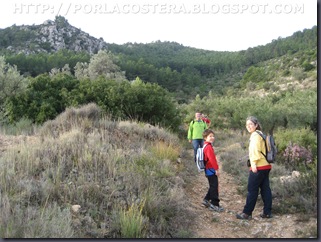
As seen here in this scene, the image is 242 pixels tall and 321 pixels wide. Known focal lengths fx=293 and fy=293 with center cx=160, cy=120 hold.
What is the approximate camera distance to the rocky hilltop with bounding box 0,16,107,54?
240ft

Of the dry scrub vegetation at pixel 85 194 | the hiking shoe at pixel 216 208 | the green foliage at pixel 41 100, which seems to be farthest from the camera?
the green foliage at pixel 41 100

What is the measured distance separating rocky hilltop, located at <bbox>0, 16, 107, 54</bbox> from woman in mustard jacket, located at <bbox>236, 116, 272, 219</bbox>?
73103mm

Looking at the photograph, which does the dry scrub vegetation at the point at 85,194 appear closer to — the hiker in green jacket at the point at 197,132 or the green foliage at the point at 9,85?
the hiker in green jacket at the point at 197,132

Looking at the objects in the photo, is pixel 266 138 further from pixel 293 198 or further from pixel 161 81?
pixel 161 81

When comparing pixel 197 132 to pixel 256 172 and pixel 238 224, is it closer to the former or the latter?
pixel 256 172

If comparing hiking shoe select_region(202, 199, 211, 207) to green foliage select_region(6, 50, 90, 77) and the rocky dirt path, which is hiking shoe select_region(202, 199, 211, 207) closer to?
the rocky dirt path

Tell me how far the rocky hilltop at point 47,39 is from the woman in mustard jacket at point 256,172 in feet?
240

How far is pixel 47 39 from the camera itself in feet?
264

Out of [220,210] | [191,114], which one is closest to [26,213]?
[220,210]

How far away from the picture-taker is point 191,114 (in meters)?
24.6

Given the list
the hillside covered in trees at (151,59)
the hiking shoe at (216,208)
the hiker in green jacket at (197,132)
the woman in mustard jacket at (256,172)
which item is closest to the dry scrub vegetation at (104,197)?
the hiking shoe at (216,208)

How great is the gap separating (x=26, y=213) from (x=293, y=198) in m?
4.63

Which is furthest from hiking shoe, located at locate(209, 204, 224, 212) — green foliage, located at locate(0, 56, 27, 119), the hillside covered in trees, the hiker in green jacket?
the hillside covered in trees

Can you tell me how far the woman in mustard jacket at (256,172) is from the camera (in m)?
4.96
